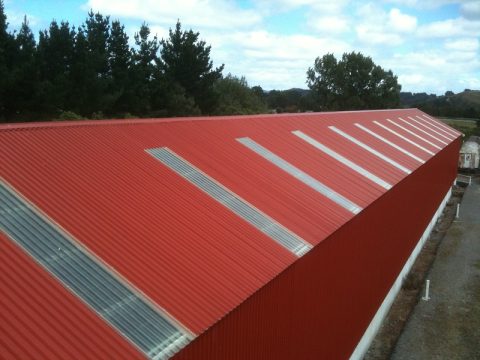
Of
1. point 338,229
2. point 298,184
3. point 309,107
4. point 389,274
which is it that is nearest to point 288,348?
point 338,229

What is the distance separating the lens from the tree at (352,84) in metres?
88.1

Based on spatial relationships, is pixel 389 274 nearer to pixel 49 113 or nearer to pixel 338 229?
pixel 338 229

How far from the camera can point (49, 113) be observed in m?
28.5

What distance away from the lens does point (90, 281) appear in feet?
20.4

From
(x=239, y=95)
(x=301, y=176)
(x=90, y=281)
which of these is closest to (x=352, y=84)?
(x=239, y=95)

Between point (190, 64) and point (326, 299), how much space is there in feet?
124

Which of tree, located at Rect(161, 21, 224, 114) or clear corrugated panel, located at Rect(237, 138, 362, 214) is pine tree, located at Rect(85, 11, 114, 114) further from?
clear corrugated panel, located at Rect(237, 138, 362, 214)

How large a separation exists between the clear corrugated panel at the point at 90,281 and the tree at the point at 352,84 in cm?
8342

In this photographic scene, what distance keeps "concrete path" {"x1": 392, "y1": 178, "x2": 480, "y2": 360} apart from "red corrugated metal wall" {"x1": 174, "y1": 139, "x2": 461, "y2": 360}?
1.54 metres

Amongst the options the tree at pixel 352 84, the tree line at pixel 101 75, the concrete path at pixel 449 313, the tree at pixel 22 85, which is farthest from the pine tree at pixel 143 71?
the tree at pixel 352 84

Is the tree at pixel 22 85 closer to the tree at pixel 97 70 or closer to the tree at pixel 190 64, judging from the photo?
the tree at pixel 97 70

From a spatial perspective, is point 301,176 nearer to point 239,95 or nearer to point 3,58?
point 3,58

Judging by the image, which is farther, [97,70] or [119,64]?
[119,64]

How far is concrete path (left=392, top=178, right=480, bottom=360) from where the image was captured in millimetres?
14742
